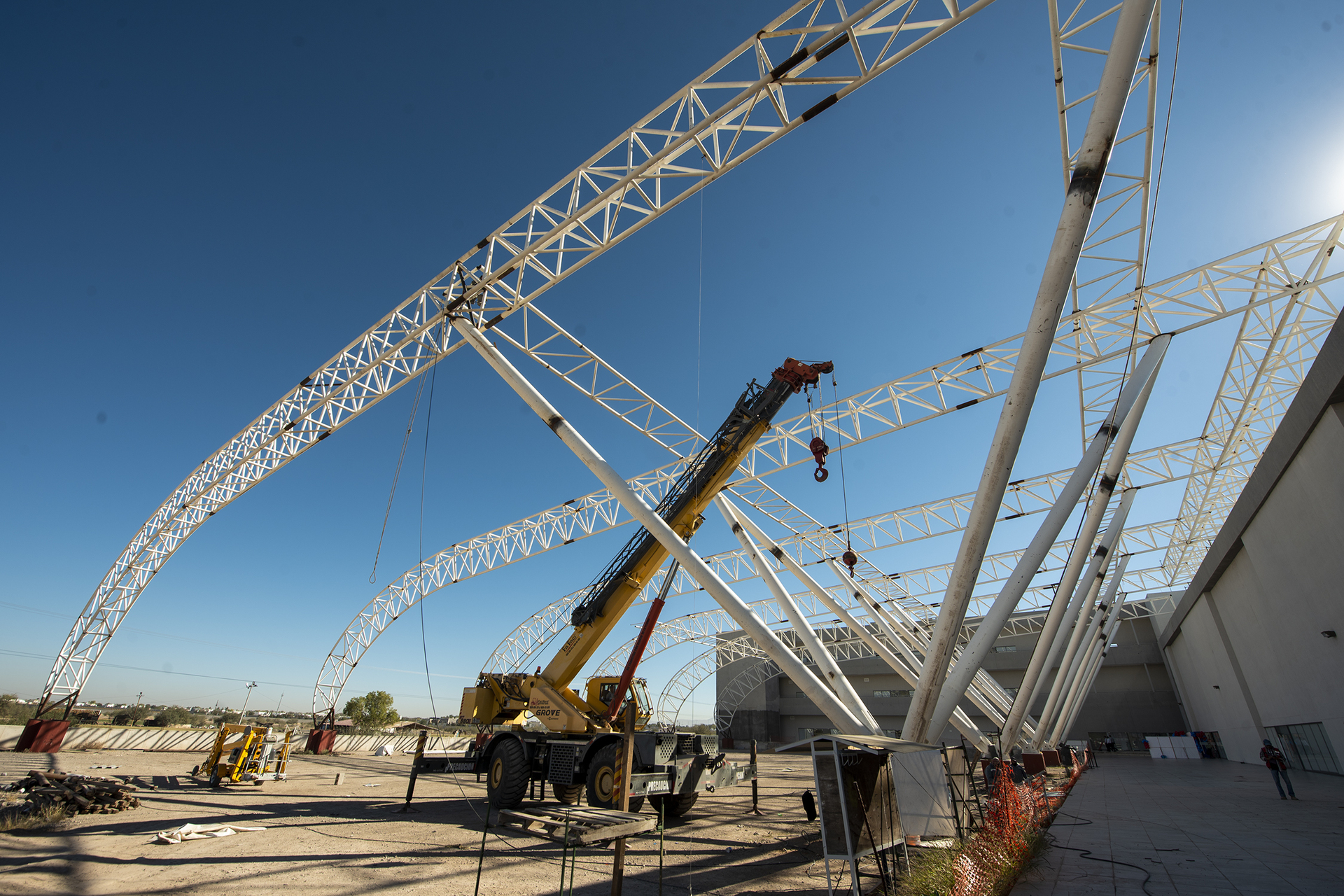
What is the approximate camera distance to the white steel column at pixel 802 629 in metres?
9.57

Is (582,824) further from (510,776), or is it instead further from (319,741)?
(319,741)

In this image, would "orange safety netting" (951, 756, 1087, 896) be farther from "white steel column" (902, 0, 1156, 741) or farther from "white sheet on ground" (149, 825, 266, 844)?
"white sheet on ground" (149, 825, 266, 844)

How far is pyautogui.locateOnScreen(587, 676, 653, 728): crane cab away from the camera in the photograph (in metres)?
12.5

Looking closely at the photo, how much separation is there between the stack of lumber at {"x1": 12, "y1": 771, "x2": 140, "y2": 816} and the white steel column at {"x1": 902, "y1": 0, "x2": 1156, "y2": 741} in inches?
559

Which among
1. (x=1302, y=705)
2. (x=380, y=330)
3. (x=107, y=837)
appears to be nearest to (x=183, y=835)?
(x=107, y=837)

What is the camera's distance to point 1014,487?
1878cm

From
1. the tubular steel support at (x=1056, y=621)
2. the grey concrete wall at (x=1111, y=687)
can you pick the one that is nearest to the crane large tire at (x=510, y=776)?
the tubular steel support at (x=1056, y=621)

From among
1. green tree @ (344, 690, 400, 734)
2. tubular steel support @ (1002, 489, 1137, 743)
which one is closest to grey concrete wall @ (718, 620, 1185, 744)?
tubular steel support @ (1002, 489, 1137, 743)

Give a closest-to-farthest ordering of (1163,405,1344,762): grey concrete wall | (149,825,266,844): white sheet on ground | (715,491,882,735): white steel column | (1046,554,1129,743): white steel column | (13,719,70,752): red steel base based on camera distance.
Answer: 1. (149,825,266,844): white sheet on ground
2. (715,491,882,735): white steel column
3. (1163,405,1344,762): grey concrete wall
4. (13,719,70,752): red steel base
5. (1046,554,1129,743): white steel column

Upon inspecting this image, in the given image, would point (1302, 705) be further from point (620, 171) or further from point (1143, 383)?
point (620, 171)

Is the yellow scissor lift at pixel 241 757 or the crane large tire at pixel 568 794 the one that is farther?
the yellow scissor lift at pixel 241 757

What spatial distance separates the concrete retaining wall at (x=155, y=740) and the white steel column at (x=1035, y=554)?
33.9 metres

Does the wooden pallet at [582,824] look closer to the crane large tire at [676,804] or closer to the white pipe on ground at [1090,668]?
the crane large tire at [676,804]

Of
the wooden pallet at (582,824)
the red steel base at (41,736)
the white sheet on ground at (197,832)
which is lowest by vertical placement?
the white sheet on ground at (197,832)
